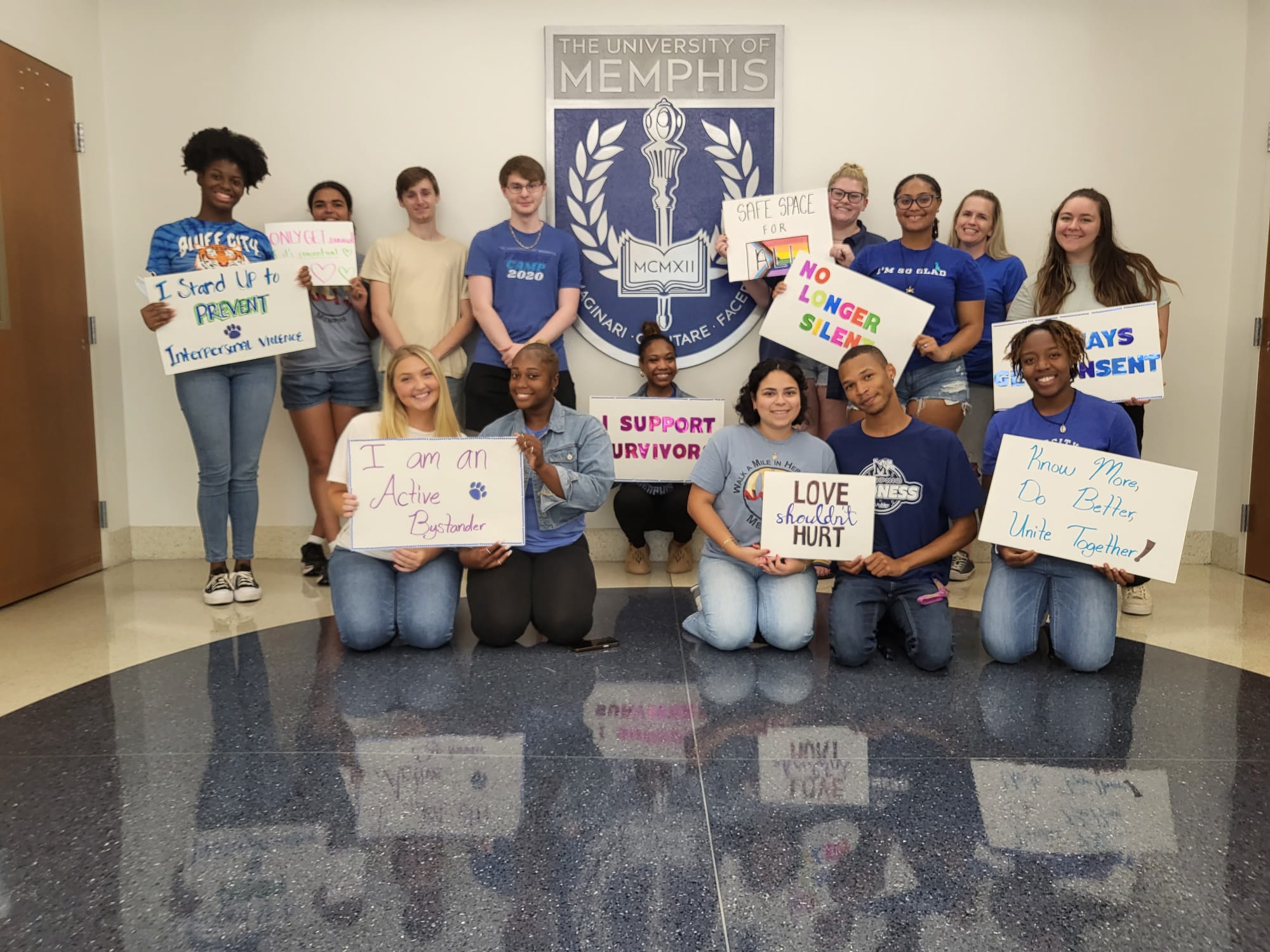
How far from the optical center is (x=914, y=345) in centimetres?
395

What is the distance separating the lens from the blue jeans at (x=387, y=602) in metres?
3.21

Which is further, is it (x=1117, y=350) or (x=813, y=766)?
(x=1117, y=350)

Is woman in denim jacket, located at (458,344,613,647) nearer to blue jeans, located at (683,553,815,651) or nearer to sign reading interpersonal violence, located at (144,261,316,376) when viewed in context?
blue jeans, located at (683,553,815,651)

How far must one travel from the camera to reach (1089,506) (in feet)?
9.75

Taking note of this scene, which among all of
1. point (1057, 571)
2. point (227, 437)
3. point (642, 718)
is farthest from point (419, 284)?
point (1057, 571)

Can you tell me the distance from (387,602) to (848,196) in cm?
263

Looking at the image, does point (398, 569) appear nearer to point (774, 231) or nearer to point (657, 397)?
point (657, 397)

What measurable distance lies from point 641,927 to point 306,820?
794mm

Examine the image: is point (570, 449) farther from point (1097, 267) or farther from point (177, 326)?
point (1097, 267)

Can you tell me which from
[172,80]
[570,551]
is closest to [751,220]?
[570,551]

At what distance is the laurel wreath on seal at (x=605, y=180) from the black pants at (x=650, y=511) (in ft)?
3.40

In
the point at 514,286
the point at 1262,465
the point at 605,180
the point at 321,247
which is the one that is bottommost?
the point at 1262,465

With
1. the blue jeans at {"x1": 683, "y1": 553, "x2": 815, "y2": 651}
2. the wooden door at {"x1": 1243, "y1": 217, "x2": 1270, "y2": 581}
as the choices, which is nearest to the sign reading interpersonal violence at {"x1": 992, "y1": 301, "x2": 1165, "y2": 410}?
the wooden door at {"x1": 1243, "y1": 217, "x2": 1270, "y2": 581}

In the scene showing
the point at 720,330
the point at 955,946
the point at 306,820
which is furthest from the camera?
the point at 720,330
